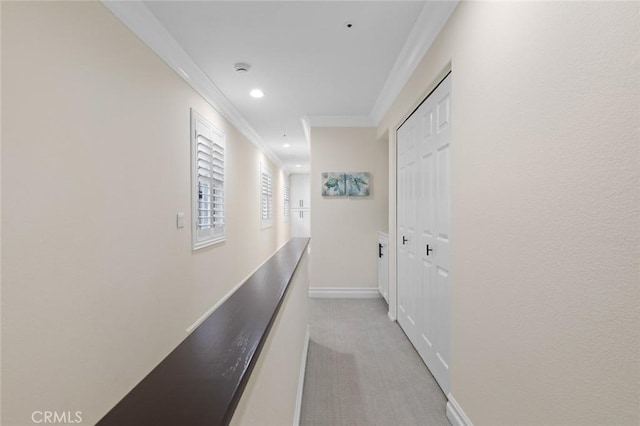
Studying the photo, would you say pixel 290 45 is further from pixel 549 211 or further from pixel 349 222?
pixel 349 222

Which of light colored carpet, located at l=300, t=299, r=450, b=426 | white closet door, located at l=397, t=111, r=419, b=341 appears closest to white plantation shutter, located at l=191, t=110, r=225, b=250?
light colored carpet, located at l=300, t=299, r=450, b=426

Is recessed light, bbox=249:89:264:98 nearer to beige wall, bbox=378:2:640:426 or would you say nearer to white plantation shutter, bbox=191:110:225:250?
white plantation shutter, bbox=191:110:225:250

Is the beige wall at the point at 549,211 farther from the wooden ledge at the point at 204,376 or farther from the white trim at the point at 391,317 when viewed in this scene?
the white trim at the point at 391,317

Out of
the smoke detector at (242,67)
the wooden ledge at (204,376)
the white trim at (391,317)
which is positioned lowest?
Answer: the white trim at (391,317)

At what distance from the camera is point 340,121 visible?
3992mm

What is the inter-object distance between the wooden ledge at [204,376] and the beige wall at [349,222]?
315 centimetres

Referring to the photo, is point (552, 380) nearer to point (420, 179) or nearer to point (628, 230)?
point (628, 230)

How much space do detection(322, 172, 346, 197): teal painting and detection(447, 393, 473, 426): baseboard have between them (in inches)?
109

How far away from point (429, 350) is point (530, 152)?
166cm

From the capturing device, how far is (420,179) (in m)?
2.32

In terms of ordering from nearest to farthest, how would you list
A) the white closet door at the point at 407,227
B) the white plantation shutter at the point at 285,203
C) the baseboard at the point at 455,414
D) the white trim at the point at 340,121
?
the baseboard at the point at 455,414 < the white closet door at the point at 407,227 < the white trim at the point at 340,121 < the white plantation shutter at the point at 285,203

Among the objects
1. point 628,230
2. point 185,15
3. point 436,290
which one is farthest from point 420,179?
point 185,15

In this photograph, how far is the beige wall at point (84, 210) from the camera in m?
1.12

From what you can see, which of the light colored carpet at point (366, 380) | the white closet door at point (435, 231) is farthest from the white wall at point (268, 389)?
the white closet door at point (435, 231)
